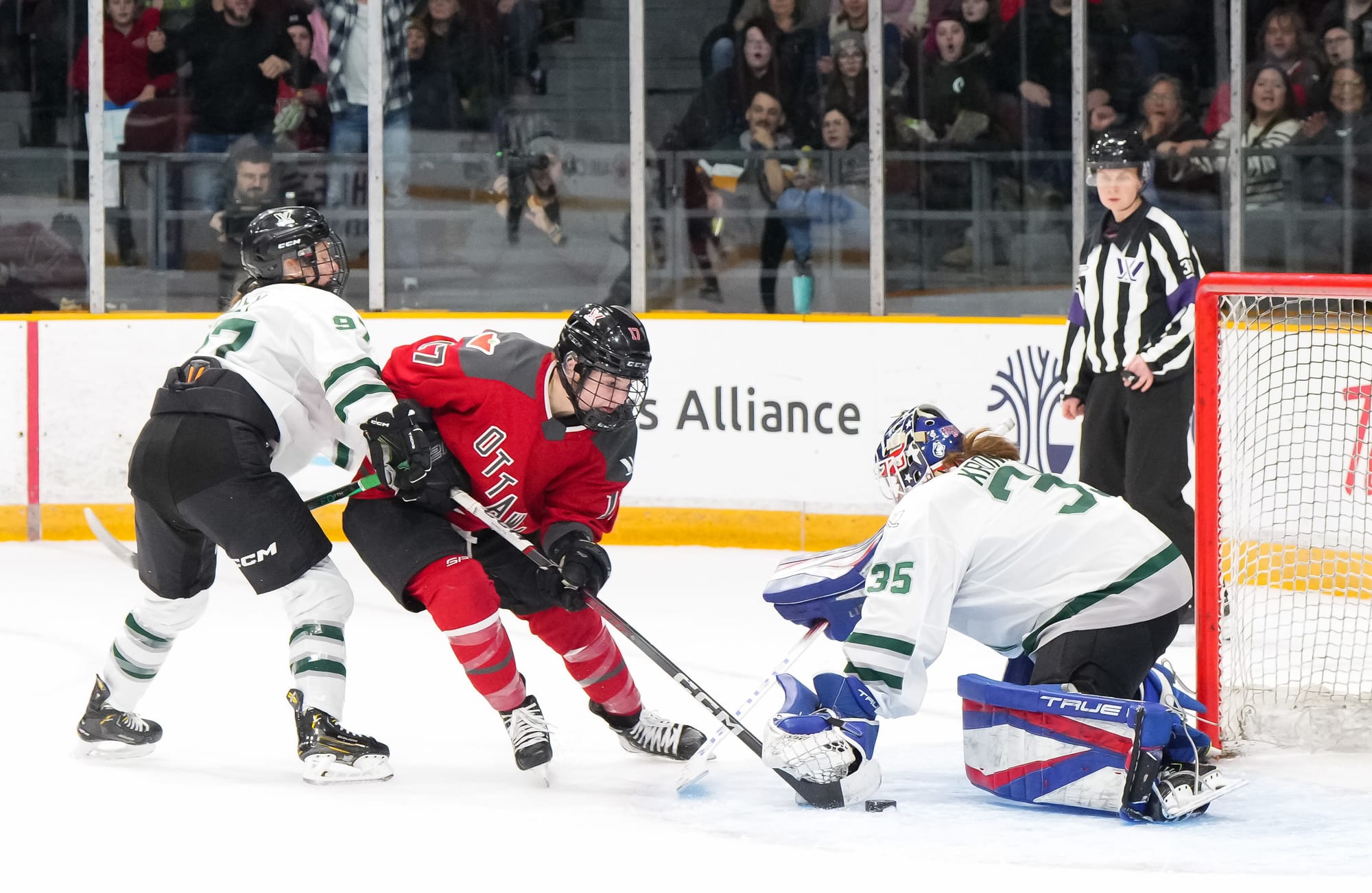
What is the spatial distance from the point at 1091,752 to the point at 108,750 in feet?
5.80

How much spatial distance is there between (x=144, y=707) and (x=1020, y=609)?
6.21ft

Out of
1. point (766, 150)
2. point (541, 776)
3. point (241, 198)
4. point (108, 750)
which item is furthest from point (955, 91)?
point (108, 750)

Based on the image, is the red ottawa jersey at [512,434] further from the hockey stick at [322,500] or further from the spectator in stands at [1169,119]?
the spectator in stands at [1169,119]

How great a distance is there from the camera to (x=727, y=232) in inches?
237

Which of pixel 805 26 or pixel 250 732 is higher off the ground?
pixel 805 26

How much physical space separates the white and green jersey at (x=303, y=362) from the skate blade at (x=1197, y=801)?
139 centimetres

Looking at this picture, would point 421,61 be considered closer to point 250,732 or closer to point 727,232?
point 727,232

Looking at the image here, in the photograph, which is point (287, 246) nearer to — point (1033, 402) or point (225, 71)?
point (1033, 402)

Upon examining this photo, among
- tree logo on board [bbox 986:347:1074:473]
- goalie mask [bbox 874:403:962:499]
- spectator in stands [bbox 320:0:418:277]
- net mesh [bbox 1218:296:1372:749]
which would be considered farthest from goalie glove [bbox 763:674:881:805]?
spectator in stands [bbox 320:0:418:277]

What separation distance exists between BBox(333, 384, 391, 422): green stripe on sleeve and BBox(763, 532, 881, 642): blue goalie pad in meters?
0.72

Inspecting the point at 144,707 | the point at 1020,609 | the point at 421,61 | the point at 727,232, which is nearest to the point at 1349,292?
the point at 1020,609

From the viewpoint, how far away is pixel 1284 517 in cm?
458

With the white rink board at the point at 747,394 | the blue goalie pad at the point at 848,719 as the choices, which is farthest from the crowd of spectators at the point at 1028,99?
the blue goalie pad at the point at 848,719

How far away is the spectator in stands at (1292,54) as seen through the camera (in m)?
5.47
